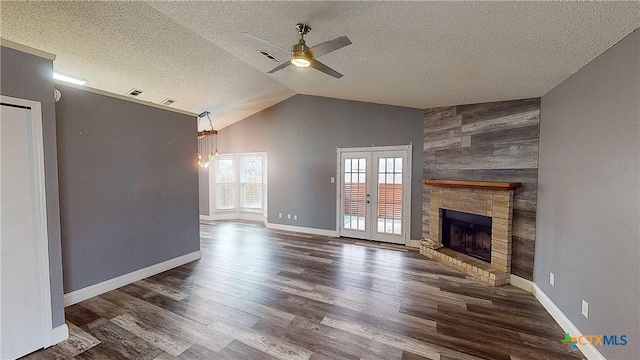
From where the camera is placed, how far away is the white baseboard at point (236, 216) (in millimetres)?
7721

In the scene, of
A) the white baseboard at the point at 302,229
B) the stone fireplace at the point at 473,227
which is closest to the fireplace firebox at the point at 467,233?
the stone fireplace at the point at 473,227

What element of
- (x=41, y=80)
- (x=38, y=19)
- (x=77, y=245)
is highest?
(x=38, y=19)

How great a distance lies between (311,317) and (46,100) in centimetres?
313

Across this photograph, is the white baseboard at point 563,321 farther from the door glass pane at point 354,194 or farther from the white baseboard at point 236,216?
the white baseboard at point 236,216

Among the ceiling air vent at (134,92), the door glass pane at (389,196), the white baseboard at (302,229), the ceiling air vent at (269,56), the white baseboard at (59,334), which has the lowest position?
the white baseboard at (302,229)

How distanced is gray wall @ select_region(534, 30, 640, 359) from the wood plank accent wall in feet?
1.24

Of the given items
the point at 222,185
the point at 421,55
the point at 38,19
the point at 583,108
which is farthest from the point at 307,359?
the point at 222,185

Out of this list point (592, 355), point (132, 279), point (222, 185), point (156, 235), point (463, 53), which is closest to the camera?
point (592, 355)

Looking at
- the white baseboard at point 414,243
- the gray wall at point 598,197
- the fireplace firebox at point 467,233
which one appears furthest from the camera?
the white baseboard at point 414,243

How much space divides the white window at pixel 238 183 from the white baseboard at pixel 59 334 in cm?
553

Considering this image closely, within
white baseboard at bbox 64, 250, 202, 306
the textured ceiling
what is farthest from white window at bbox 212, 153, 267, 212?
white baseboard at bbox 64, 250, 202, 306

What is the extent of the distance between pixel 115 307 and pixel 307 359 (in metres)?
2.30

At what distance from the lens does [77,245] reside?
281cm

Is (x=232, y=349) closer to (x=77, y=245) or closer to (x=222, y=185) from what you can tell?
(x=77, y=245)
